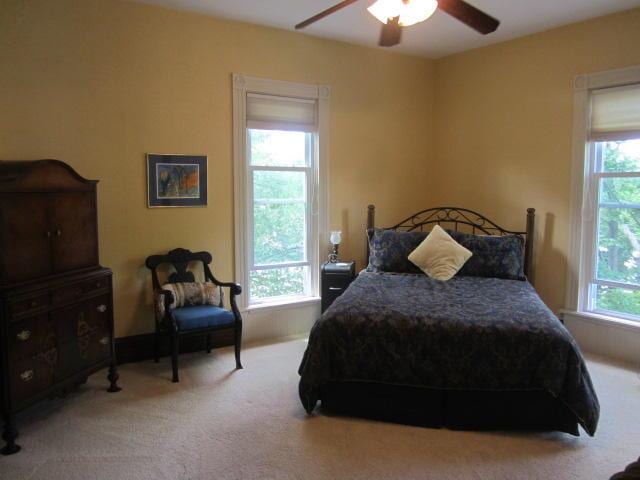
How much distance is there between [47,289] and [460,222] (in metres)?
4.03

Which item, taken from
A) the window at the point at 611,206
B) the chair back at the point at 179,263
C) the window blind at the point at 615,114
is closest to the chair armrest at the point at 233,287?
the chair back at the point at 179,263

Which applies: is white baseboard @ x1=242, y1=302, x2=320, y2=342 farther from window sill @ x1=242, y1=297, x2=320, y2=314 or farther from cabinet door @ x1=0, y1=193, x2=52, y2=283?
cabinet door @ x1=0, y1=193, x2=52, y2=283

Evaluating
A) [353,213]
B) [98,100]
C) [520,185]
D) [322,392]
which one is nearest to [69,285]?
[98,100]

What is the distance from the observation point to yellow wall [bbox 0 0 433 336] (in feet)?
11.9

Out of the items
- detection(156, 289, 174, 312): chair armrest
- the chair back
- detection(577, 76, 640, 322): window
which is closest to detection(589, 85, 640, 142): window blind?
detection(577, 76, 640, 322): window

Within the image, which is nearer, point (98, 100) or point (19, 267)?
point (19, 267)

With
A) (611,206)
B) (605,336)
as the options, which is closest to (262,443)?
(605,336)

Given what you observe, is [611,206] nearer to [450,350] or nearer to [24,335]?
[450,350]

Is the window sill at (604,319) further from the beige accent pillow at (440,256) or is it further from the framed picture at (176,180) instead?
the framed picture at (176,180)

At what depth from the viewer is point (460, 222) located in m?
5.36

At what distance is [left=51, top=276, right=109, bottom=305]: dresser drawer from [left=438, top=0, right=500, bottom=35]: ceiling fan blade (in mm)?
2816

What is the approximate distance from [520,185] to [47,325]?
430 cm

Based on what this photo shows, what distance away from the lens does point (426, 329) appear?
3066mm

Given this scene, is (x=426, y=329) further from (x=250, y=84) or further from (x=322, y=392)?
(x=250, y=84)
